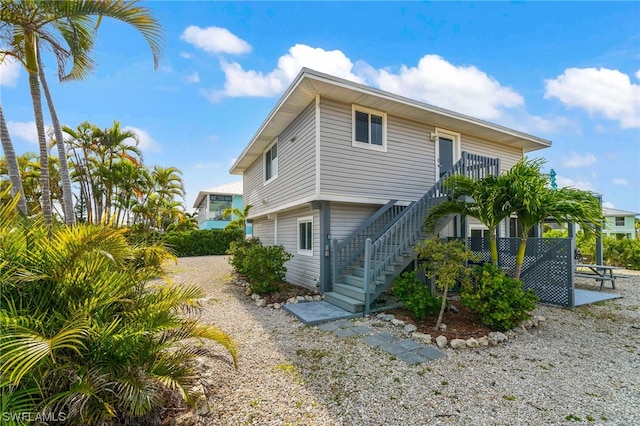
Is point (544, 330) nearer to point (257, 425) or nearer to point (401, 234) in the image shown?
point (401, 234)

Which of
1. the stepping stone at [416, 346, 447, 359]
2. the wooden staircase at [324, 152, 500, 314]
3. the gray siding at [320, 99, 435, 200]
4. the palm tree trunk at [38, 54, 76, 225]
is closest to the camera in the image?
the stepping stone at [416, 346, 447, 359]

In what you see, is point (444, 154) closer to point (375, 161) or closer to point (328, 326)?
point (375, 161)

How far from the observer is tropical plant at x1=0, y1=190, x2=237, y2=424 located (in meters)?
2.00

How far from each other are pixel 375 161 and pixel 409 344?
5.13 metres

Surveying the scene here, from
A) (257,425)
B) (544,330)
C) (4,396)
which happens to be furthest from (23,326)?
(544,330)

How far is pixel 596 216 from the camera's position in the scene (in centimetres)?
571

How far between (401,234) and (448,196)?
187cm

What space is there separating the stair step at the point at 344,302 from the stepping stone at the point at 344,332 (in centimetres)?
89

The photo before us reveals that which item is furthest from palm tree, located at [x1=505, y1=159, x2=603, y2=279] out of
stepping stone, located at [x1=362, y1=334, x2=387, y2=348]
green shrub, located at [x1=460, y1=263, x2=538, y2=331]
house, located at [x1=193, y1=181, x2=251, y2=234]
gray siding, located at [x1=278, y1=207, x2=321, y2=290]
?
house, located at [x1=193, y1=181, x2=251, y2=234]

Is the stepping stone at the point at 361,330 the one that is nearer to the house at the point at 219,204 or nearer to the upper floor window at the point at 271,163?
the upper floor window at the point at 271,163

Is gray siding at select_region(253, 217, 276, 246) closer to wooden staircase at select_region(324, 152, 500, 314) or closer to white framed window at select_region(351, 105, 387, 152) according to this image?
wooden staircase at select_region(324, 152, 500, 314)

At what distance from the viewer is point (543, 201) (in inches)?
227

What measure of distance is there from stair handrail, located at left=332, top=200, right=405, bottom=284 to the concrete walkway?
180 centimetres

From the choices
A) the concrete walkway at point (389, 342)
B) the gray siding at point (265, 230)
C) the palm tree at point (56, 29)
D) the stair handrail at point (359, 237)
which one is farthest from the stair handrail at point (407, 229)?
the palm tree at point (56, 29)
